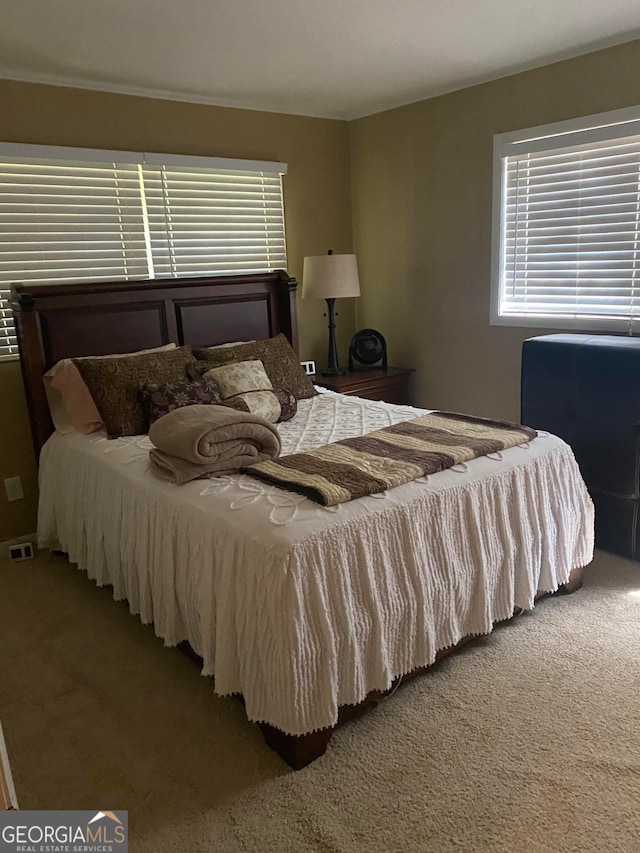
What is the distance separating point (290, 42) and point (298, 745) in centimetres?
285

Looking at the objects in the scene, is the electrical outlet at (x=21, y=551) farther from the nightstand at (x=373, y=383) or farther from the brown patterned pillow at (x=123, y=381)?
the nightstand at (x=373, y=383)

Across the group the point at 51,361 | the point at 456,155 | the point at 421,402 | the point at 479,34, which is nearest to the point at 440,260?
the point at 456,155

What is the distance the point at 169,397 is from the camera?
9.58 ft

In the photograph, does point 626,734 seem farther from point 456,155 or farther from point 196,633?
point 456,155

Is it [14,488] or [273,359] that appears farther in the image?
A: [273,359]

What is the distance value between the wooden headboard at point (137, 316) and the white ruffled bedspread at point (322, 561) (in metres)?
0.68

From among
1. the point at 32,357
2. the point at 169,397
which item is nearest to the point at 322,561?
the point at 169,397

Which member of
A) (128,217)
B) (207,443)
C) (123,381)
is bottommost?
(207,443)

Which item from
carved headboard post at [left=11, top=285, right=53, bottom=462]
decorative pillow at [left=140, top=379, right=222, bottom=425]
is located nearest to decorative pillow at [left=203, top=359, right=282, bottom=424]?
decorative pillow at [left=140, top=379, right=222, bottom=425]

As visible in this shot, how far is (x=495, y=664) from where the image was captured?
7.57 ft

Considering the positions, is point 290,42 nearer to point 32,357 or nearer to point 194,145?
point 194,145

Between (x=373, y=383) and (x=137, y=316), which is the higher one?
(x=137, y=316)

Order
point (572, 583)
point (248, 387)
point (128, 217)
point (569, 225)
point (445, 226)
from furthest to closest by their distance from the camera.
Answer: point (445, 226)
point (128, 217)
point (569, 225)
point (248, 387)
point (572, 583)

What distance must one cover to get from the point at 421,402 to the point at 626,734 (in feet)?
8.76
